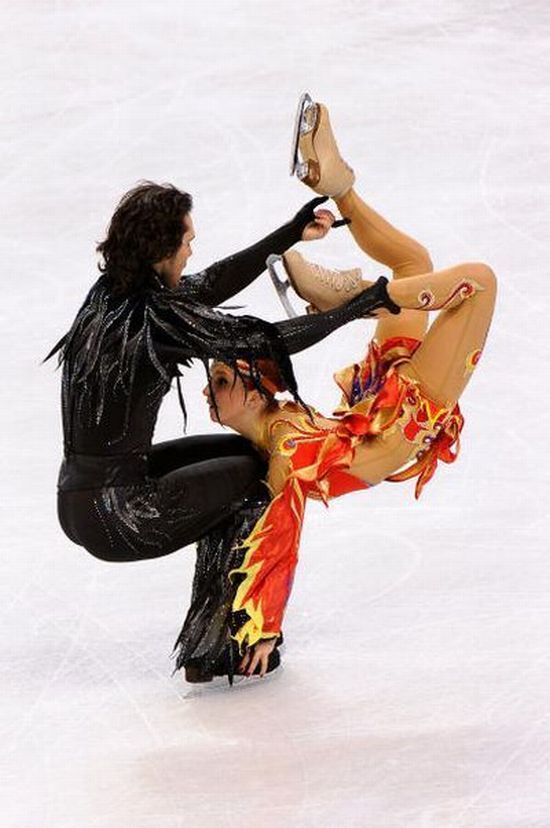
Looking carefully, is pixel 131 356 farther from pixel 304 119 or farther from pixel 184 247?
pixel 304 119

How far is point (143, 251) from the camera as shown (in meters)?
4.25

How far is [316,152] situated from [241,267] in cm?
30

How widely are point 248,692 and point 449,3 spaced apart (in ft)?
18.7

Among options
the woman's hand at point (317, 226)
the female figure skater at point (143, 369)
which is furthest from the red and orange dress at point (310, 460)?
the woman's hand at point (317, 226)

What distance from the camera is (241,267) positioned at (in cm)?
454

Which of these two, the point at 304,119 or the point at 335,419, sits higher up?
the point at 304,119

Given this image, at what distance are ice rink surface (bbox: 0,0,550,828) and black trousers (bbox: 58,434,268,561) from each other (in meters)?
0.34

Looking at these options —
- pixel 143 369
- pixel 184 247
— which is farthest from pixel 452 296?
pixel 143 369

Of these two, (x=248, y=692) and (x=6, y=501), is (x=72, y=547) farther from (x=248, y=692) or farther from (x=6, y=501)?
(x=248, y=692)

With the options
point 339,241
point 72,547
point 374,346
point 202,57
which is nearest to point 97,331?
point 374,346

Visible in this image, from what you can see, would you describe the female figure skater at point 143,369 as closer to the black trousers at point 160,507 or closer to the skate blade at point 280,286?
the black trousers at point 160,507

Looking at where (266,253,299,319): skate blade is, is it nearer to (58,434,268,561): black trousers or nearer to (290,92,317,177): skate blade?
(290,92,317,177): skate blade

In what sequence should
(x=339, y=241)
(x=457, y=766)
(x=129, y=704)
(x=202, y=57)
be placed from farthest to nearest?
(x=202, y=57) < (x=339, y=241) < (x=129, y=704) < (x=457, y=766)

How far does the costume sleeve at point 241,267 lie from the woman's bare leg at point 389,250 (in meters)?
0.14
